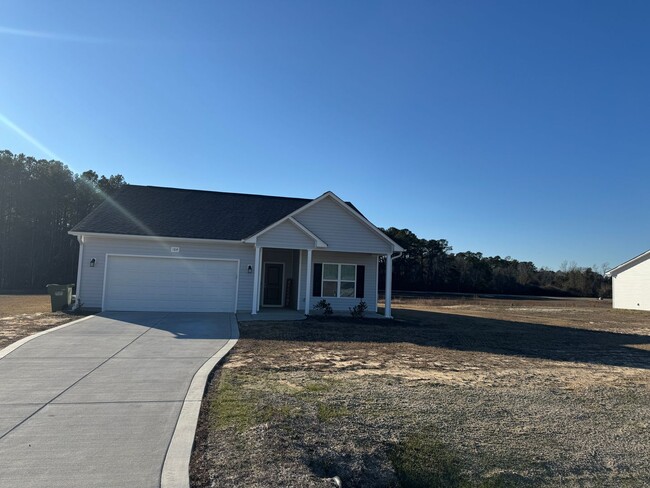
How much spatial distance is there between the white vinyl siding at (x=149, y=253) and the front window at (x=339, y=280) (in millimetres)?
3327

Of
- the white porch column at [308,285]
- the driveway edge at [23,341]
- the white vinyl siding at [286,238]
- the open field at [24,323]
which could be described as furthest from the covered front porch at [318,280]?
the driveway edge at [23,341]

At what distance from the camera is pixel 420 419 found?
17.5ft

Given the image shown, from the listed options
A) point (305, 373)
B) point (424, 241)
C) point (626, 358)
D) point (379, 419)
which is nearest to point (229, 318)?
point (305, 373)

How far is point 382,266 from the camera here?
5612 cm

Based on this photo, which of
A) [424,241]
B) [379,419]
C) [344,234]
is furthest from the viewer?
[424,241]

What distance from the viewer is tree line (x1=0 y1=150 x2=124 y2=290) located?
42.7m

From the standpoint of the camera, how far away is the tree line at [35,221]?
42.7 meters

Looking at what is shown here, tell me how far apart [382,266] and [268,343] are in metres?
46.4

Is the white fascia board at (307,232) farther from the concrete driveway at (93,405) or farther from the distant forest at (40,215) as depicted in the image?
the distant forest at (40,215)

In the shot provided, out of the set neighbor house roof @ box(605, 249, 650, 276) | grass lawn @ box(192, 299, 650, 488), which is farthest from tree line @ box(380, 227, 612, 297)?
grass lawn @ box(192, 299, 650, 488)

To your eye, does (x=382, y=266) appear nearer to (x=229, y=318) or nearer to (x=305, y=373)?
(x=229, y=318)

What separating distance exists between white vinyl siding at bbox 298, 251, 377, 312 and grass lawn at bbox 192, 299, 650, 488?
805cm

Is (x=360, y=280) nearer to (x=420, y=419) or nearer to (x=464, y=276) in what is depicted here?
(x=420, y=419)

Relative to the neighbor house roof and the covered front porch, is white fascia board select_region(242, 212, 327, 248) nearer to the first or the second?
the covered front porch
